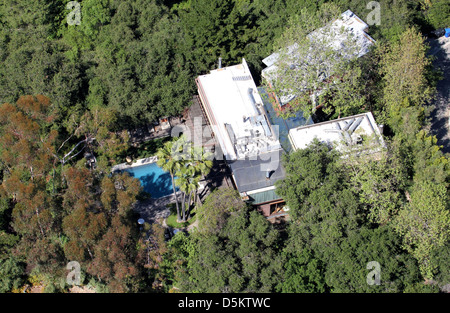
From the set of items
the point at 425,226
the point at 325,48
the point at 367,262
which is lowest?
the point at 367,262

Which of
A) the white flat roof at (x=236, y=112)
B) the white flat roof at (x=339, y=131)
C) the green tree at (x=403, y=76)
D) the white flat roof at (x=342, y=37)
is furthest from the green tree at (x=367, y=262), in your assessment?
the white flat roof at (x=342, y=37)

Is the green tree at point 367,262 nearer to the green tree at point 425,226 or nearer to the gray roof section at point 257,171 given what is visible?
the green tree at point 425,226

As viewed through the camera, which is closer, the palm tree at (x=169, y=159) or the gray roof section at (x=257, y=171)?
the palm tree at (x=169, y=159)

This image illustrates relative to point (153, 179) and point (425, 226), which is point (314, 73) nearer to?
point (425, 226)

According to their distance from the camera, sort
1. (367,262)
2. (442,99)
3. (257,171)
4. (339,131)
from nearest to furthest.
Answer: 1. (367,262)
2. (257,171)
3. (339,131)
4. (442,99)

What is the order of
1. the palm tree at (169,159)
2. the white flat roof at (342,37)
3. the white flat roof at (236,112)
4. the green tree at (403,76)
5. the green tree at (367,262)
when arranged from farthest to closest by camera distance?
the white flat roof at (342,37) < the green tree at (403,76) < the white flat roof at (236,112) < the palm tree at (169,159) < the green tree at (367,262)

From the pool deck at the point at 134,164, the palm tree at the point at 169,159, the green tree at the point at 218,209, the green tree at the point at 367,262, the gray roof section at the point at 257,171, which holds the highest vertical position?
the pool deck at the point at 134,164

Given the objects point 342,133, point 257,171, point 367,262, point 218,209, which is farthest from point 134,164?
point 367,262
